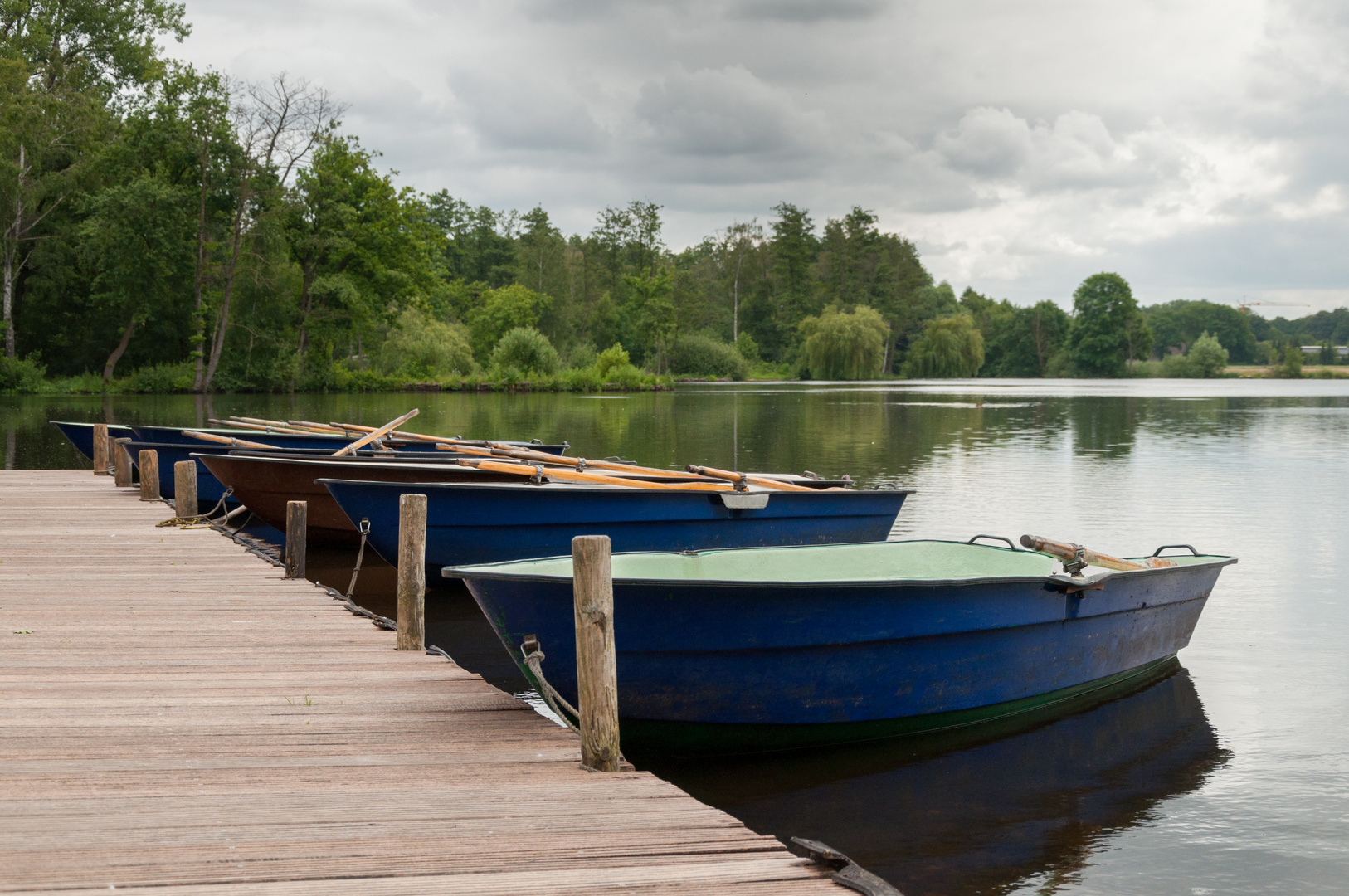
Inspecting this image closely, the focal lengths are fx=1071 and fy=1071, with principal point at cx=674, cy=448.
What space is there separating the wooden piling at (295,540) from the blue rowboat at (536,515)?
60cm

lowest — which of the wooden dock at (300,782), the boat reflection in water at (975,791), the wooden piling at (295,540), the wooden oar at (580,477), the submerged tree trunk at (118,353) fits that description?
the boat reflection in water at (975,791)

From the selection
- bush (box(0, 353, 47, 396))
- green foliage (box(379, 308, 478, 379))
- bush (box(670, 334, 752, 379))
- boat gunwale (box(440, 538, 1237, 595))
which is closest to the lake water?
boat gunwale (box(440, 538, 1237, 595))

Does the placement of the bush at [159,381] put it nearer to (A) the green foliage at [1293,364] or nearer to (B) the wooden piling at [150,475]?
(B) the wooden piling at [150,475]

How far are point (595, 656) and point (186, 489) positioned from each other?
351 inches

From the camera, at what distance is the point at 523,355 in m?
63.3

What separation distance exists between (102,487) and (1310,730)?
47.7 ft

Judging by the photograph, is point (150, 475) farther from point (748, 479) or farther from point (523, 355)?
point (523, 355)

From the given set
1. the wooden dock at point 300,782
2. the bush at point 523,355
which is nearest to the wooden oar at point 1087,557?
the wooden dock at point 300,782

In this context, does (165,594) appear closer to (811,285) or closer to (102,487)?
(102,487)

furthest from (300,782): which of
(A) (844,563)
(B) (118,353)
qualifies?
(B) (118,353)

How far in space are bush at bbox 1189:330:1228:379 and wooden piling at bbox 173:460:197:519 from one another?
120 m

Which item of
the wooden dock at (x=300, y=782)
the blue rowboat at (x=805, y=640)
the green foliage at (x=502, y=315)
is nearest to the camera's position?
the wooden dock at (x=300, y=782)

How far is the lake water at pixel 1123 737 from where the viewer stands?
207 inches

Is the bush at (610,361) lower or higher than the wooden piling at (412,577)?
higher
